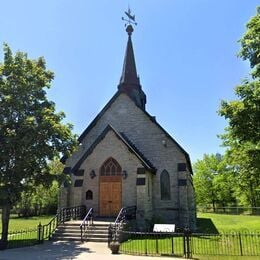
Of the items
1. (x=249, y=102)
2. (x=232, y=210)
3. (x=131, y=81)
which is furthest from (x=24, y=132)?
(x=232, y=210)

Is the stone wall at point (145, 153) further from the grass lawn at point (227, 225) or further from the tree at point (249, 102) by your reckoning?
the tree at point (249, 102)

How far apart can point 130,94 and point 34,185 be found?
13998mm

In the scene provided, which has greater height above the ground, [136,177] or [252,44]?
[252,44]

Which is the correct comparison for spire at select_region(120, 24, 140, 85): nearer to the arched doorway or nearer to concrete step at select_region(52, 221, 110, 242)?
the arched doorway

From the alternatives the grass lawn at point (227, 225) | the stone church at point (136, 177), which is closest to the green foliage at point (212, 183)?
the grass lawn at point (227, 225)

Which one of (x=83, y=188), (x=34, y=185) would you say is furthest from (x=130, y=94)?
(x=34, y=185)

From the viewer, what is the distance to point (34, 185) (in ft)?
58.4

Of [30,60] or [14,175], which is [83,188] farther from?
[30,60]

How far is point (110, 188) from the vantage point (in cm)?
2317

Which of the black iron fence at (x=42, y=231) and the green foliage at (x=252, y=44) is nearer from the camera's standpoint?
the green foliage at (x=252, y=44)

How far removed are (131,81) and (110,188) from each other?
11.2 m

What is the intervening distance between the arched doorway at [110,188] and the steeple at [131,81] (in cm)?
743

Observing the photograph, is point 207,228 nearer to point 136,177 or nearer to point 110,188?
point 136,177

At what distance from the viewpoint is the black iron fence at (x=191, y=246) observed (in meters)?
13.7
